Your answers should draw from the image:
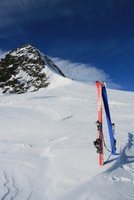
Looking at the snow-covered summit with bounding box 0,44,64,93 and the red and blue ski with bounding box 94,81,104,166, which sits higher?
the snow-covered summit with bounding box 0,44,64,93

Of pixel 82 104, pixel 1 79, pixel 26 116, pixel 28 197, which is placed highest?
pixel 1 79

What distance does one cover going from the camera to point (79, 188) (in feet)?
24.2

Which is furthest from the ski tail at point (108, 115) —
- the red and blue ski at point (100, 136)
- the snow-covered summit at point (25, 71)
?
the snow-covered summit at point (25, 71)

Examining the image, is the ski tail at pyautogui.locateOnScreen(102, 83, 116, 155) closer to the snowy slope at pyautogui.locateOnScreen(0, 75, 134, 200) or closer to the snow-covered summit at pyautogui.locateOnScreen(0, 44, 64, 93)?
the snowy slope at pyautogui.locateOnScreen(0, 75, 134, 200)

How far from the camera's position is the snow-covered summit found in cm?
4984

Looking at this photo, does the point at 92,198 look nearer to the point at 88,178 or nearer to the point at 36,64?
the point at 88,178

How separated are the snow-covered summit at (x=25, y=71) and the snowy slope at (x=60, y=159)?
89.8 ft

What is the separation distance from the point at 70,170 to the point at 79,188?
1614mm

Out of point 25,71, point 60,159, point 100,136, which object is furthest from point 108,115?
point 25,71

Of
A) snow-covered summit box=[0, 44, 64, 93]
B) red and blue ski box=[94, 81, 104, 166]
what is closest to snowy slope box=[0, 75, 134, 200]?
red and blue ski box=[94, 81, 104, 166]

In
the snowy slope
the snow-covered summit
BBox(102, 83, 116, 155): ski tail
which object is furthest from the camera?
the snow-covered summit

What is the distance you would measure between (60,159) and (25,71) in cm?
4618

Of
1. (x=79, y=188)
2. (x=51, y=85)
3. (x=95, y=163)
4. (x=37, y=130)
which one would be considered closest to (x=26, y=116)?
(x=37, y=130)

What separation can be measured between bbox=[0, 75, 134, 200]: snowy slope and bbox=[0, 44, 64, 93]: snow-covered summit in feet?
89.8
